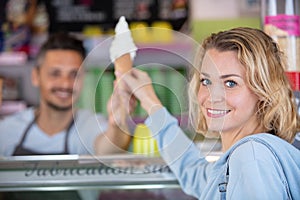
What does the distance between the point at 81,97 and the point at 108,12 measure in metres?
1.44

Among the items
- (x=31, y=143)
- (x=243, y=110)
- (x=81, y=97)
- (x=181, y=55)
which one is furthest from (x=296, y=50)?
(x=31, y=143)

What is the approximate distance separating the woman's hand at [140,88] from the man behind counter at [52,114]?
966mm

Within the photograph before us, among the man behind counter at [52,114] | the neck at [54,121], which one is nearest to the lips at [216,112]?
the man behind counter at [52,114]

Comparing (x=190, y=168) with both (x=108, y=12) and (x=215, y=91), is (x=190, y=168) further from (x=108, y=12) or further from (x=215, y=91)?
(x=108, y=12)

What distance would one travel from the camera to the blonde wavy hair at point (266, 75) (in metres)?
2.16

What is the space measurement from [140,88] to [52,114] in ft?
4.62

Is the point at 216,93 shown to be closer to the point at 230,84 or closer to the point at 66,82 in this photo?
the point at 230,84

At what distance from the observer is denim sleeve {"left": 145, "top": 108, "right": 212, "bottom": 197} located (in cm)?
261

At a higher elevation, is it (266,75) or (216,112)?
(266,75)

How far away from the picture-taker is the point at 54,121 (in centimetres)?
385

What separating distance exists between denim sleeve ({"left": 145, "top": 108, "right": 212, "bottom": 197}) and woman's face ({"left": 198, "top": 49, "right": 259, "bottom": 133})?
338mm

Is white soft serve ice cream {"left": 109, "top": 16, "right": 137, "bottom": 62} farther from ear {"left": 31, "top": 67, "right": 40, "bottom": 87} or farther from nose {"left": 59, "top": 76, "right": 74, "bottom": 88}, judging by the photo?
ear {"left": 31, "top": 67, "right": 40, "bottom": 87}

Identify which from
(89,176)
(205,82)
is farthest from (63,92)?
(205,82)

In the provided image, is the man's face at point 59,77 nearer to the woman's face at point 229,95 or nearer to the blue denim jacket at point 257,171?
the woman's face at point 229,95
